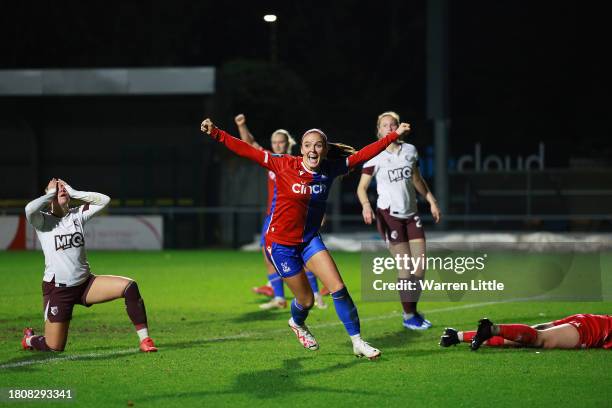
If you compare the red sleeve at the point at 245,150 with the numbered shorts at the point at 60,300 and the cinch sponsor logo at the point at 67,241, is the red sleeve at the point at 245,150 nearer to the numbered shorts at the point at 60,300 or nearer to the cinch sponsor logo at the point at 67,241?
the cinch sponsor logo at the point at 67,241

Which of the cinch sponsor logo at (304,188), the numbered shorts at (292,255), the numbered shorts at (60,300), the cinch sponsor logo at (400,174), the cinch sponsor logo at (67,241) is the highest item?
the cinch sponsor logo at (400,174)

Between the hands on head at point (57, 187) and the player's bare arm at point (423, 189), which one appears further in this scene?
the player's bare arm at point (423, 189)

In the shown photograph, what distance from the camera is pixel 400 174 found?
12.7m

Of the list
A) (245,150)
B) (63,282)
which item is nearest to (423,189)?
(245,150)

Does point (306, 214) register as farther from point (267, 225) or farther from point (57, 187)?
point (267, 225)

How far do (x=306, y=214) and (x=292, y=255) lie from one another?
0.41 metres

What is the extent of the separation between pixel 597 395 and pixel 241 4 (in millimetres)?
54290

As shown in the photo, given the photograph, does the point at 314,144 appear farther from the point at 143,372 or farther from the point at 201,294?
the point at 201,294

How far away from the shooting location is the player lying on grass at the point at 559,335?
998cm

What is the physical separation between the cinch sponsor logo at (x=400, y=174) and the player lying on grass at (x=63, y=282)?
3530 millimetres

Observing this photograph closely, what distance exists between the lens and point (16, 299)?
16062 millimetres
